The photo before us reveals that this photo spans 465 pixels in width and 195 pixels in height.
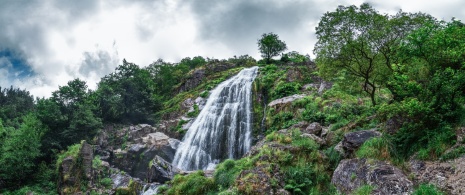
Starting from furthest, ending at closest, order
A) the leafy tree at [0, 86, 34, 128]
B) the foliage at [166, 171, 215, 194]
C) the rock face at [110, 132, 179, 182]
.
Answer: the leafy tree at [0, 86, 34, 128] → the rock face at [110, 132, 179, 182] → the foliage at [166, 171, 215, 194]

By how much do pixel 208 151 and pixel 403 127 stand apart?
54.6ft

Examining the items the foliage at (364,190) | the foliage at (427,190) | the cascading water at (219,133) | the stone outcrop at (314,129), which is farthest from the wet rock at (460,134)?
the cascading water at (219,133)

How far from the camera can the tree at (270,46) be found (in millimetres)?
47713

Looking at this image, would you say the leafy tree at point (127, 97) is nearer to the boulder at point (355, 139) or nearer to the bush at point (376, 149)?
the boulder at point (355, 139)

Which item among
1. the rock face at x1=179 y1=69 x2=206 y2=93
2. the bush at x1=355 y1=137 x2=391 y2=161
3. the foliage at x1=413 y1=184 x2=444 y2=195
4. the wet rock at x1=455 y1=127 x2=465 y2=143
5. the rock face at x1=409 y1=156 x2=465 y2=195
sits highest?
the rock face at x1=179 y1=69 x2=206 y2=93

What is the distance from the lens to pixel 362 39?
14.7 meters

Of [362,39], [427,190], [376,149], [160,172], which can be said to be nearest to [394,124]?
[376,149]

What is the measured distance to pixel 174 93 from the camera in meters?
43.8

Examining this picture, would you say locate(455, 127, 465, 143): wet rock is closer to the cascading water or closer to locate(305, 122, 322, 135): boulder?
locate(305, 122, 322, 135): boulder

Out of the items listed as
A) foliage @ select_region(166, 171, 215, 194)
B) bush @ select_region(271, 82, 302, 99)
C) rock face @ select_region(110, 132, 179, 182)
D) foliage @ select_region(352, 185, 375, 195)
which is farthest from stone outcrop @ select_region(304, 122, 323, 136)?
rock face @ select_region(110, 132, 179, 182)

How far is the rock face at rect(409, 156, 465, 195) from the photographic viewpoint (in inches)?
289

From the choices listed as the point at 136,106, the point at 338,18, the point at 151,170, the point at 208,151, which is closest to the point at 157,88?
the point at 136,106

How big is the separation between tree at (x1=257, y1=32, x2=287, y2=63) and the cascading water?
17.4m

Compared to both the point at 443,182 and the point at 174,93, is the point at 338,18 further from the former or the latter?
the point at 174,93
